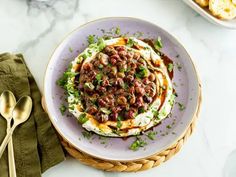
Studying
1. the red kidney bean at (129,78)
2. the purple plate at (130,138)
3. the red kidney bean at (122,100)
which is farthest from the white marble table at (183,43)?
the red kidney bean at (129,78)

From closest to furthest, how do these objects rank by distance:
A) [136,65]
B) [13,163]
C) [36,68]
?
[13,163]
[136,65]
[36,68]

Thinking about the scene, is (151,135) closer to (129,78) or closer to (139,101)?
(139,101)

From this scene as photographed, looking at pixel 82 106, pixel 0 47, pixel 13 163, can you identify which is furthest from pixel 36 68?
pixel 13 163

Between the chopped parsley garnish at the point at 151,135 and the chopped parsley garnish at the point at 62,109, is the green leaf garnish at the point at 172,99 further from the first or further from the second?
the chopped parsley garnish at the point at 62,109

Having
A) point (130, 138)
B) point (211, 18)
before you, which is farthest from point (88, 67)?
point (211, 18)

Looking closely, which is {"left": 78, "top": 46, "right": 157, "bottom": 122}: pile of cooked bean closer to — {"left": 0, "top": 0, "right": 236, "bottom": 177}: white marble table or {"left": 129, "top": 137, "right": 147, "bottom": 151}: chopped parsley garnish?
{"left": 129, "top": 137, "right": 147, "bottom": 151}: chopped parsley garnish

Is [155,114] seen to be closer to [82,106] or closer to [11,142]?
[82,106]
